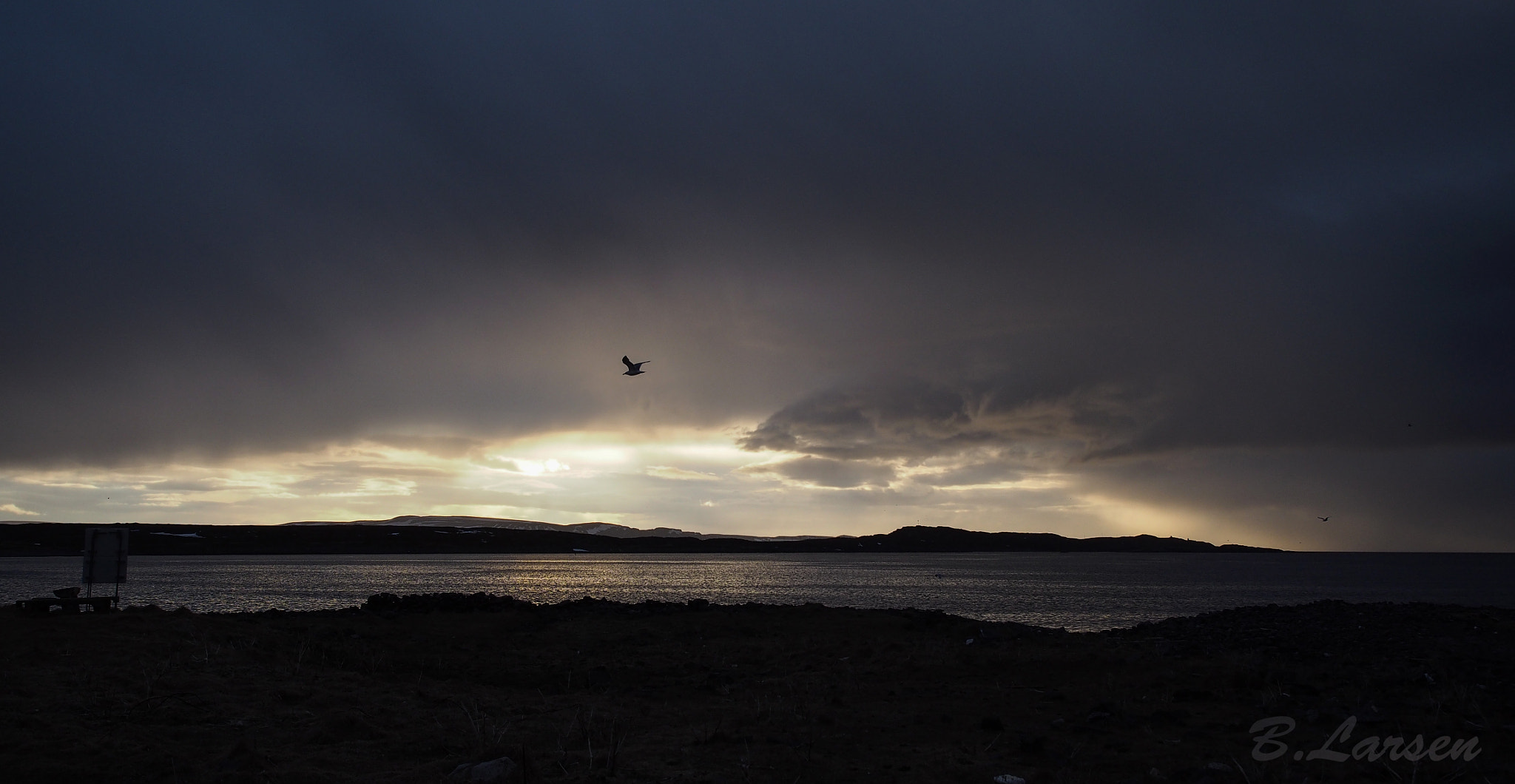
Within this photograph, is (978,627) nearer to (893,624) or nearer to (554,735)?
(893,624)

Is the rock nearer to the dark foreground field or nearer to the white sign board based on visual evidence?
the dark foreground field

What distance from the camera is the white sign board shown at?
92.8 feet

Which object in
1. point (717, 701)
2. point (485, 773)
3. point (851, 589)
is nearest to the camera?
point (485, 773)

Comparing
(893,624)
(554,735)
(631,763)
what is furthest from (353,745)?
(893,624)

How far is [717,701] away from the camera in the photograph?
61.8ft

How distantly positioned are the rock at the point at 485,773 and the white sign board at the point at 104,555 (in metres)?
23.8

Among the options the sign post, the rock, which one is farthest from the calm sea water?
the rock

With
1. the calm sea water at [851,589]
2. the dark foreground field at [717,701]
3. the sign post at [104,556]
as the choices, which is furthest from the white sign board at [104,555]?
the calm sea water at [851,589]

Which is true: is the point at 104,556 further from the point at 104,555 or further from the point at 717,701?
the point at 717,701

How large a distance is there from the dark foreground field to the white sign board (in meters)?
5.07

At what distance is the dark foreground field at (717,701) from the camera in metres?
12.3

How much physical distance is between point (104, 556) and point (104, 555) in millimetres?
35

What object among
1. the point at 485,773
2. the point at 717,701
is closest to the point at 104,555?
the point at 717,701

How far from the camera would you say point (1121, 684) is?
19.0 m
